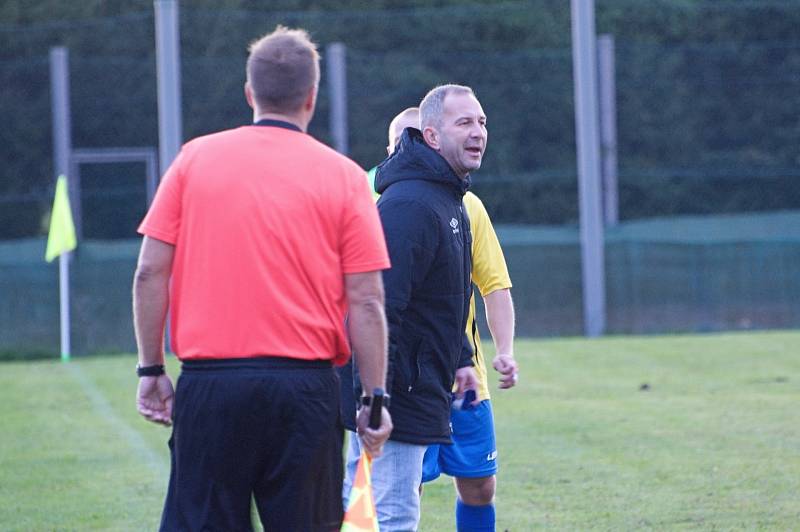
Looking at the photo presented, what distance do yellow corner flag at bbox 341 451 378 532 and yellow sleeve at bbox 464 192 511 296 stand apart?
1337 millimetres

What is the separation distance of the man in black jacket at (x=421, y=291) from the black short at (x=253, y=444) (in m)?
0.58

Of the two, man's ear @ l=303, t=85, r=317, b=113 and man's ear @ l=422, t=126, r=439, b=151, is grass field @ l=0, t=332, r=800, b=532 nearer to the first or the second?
man's ear @ l=422, t=126, r=439, b=151

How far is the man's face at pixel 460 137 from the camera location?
4762 millimetres

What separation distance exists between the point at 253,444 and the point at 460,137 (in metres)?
1.54

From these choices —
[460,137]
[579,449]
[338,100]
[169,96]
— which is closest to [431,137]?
[460,137]

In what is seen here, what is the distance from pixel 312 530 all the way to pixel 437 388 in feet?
3.03

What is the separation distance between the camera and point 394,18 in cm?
2322

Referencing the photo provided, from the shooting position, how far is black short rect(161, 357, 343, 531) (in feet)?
12.0

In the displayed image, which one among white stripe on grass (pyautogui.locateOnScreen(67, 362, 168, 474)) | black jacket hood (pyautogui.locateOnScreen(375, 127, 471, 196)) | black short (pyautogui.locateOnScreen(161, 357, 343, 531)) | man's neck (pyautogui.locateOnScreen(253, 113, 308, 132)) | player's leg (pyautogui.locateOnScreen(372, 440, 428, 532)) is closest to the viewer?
black short (pyautogui.locateOnScreen(161, 357, 343, 531))

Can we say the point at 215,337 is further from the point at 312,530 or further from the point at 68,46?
the point at 68,46

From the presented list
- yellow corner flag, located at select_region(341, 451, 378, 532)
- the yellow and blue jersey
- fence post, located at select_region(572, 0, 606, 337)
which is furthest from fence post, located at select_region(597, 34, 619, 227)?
yellow corner flag, located at select_region(341, 451, 378, 532)

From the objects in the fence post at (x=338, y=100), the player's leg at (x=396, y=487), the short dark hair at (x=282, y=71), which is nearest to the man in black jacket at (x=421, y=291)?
the player's leg at (x=396, y=487)

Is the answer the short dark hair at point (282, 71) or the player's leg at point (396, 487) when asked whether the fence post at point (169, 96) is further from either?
the short dark hair at point (282, 71)

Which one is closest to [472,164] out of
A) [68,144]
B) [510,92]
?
[68,144]
